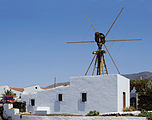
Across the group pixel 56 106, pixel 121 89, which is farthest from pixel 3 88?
pixel 121 89

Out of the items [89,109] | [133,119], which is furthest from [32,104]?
[133,119]

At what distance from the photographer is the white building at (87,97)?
30.8 metres

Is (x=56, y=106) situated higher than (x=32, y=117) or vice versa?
(x=56, y=106)

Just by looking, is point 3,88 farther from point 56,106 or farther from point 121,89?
point 121,89

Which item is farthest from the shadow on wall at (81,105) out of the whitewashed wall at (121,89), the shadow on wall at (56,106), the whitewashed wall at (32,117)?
the whitewashed wall at (32,117)

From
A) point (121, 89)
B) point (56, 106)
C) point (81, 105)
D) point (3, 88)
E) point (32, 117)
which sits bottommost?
point (32, 117)

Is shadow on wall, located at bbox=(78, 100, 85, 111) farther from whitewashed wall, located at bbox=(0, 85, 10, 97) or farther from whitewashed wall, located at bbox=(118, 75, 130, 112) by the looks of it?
whitewashed wall, located at bbox=(0, 85, 10, 97)

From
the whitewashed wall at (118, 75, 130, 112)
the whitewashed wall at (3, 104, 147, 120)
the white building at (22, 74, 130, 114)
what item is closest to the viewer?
the whitewashed wall at (3, 104, 147, 120)

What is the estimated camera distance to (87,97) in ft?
105

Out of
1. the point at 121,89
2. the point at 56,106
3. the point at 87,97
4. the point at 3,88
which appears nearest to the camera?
the point at 87,97

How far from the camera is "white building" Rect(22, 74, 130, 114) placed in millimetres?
30828

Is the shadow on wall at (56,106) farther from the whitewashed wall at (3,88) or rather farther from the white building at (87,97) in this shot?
the whitewashed wall at (3,88)

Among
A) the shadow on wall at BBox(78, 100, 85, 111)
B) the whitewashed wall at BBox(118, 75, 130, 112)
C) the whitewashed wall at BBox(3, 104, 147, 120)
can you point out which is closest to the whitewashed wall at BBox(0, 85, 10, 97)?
the whitewashed wall at BBox(3, 104, 147, 120)

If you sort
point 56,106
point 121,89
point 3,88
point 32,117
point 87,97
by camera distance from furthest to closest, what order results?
point 3,88 < point 56,106 < point 121,89 < point 87,97 < point 32,117
